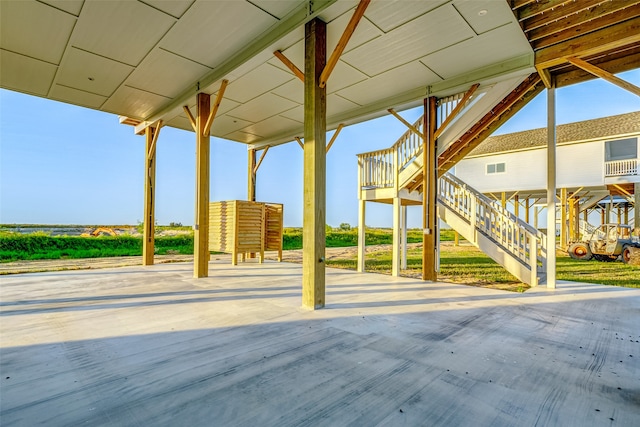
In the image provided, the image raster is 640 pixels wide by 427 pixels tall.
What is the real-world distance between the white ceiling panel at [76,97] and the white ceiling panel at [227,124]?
2479 mm

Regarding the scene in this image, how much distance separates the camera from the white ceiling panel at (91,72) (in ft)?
16.1

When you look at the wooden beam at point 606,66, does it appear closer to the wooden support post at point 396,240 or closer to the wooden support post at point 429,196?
the wooden support post at point 429,196

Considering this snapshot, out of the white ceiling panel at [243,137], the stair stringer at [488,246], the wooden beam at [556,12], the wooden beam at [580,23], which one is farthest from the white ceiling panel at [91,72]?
the stair stringer at [488,246]

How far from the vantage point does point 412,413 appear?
157 centimetres

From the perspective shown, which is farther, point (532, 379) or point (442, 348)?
point (442, 348)

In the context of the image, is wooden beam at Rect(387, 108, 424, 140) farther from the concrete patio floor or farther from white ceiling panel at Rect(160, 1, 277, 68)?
the concrete patio floor

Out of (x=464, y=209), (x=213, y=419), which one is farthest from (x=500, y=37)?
(x=213, y=419)

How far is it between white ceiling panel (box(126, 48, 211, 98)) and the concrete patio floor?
3.76m

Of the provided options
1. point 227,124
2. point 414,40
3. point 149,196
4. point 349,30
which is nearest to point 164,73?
point 227,124

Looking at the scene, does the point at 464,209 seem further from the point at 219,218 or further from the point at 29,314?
the point at 29,314

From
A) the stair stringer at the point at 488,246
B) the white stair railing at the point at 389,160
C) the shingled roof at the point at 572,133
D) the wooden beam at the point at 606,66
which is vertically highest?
the shingled roof at the point at 572,133

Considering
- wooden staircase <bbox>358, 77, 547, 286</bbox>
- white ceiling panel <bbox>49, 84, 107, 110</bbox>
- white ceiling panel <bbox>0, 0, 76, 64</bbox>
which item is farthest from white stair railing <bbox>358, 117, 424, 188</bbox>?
white ceiling panel <bbox>49, 84, 107, 110</bbox>

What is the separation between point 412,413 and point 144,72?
6298 mm

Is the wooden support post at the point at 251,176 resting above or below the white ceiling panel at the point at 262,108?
below
